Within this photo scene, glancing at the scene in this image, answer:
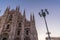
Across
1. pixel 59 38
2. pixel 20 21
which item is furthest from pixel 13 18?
pixel 59 38

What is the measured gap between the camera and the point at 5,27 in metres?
31.7

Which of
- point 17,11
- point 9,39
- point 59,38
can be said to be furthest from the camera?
point 17,11

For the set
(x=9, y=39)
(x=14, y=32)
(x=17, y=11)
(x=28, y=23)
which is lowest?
(x=9, y=39)

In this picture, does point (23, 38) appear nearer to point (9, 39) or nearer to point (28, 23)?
point (9, 39)

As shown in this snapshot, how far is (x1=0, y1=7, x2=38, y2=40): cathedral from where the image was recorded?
29391 millimetres

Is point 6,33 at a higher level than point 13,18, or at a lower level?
lower

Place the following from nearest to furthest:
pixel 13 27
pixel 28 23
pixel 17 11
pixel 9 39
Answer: pixel 9 39
pixel 13 27
pixel 28 23
pixel 17 11

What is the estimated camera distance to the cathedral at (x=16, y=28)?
96.4ft

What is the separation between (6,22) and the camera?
33188 millimetres

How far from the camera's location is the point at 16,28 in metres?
31.2

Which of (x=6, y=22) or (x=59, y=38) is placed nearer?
(x=59, y=38)

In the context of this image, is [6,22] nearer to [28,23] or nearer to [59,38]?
[28,23]

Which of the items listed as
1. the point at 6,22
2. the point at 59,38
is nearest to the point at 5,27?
the point at 6,22

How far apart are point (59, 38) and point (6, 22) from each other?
1811 cm
